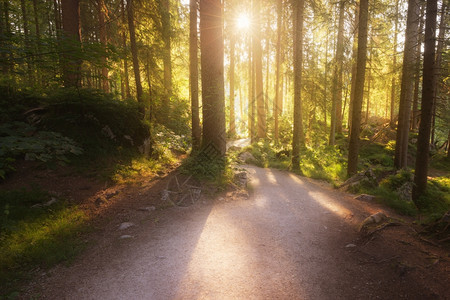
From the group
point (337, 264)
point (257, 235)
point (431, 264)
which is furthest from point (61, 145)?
point (431, 264)

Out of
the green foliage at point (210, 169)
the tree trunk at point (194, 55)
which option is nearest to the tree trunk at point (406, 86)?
the green foliage at point (210, 169)

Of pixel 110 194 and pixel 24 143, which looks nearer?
pixel 24 143

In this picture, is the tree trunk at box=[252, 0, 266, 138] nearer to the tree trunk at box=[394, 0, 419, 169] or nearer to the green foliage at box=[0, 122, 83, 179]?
the tree trunk at box=[394, 0, 419, 169]

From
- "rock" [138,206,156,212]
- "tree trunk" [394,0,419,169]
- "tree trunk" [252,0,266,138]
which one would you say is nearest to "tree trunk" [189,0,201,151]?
"rock" [138,206,156,212]

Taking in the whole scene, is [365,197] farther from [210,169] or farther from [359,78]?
[210,169]

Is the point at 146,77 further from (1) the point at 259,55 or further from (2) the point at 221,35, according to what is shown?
(1) the point at 259,55

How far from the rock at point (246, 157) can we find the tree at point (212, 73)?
4.84 m

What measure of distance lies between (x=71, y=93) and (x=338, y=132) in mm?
23742

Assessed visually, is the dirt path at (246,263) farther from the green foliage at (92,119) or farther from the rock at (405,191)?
the rock at (405,191)

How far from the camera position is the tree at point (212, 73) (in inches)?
320

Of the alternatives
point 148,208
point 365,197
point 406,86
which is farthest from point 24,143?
point 406,86

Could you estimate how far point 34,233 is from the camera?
409 cm

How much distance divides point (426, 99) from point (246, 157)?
8.52 m

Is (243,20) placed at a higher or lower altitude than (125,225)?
higher
